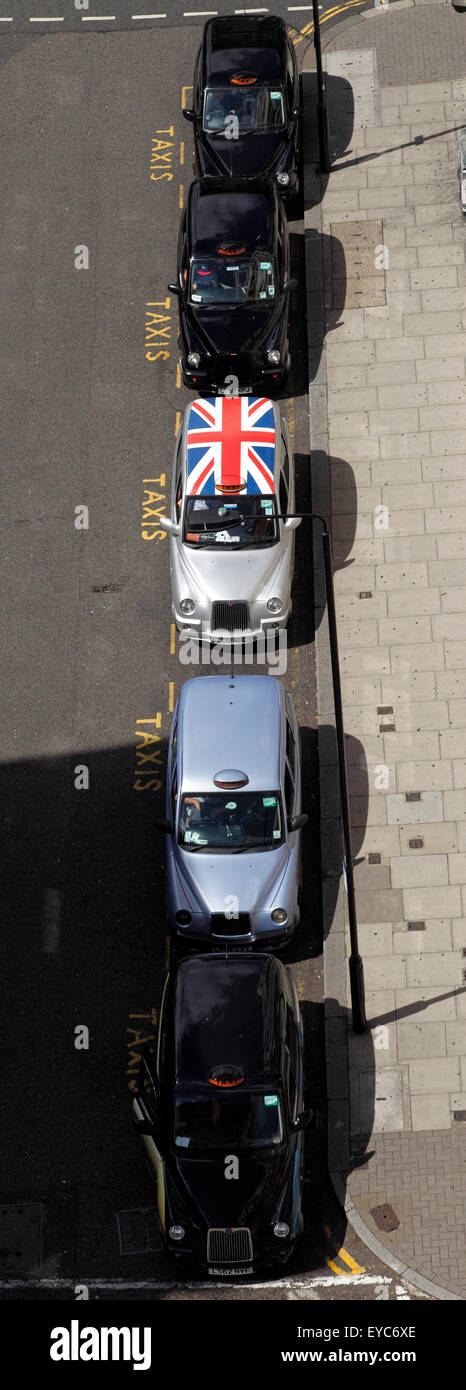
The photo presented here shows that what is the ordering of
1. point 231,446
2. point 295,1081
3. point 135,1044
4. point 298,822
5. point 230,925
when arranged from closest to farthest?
1. point 295,1081
2. point 230,925
3. point 298,822
4. point 135,1044
5. point 231,446

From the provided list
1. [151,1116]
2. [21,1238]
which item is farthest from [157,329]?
[21,1238]

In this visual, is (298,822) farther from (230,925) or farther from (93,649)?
(93,649)

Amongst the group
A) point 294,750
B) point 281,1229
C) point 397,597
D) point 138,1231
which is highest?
point 397,597

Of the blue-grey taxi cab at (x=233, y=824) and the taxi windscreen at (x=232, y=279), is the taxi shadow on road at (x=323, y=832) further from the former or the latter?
the taxi windscreen at (x=232, y=279)

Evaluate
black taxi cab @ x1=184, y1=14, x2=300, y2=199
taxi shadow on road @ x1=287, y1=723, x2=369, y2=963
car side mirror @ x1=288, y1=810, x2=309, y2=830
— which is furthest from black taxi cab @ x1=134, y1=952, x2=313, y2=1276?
black taxi cab @ x1=184, y1=14, x2=300, y2=199

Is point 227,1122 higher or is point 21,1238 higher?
point 227,1122

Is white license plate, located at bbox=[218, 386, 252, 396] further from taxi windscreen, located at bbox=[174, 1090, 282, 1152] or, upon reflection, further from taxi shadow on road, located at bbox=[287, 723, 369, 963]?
taxi windscreen, located at bbox=[174, 1090, 282, 1152]

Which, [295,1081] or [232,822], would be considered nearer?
[295,1081]
